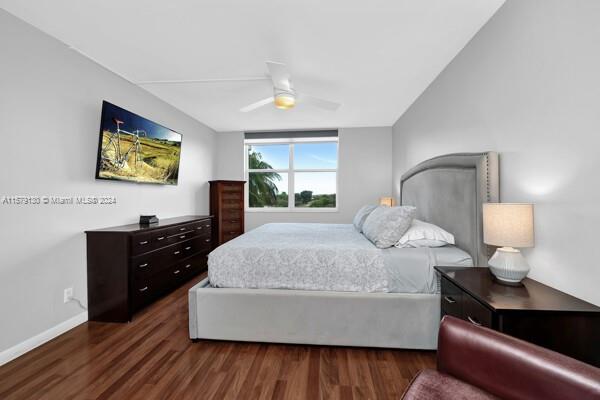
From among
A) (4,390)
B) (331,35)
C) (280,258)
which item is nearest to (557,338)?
(280,258)

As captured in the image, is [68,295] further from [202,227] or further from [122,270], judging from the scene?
[202,227]

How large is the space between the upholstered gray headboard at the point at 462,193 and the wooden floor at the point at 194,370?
0.96 meters

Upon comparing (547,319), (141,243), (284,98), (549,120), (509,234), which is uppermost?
(284,98)

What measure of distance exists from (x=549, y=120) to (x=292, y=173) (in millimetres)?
4359

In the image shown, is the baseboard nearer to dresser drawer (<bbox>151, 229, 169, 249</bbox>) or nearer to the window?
dresser drawer (<bbox>151, 229, 169, 249</bbox>)

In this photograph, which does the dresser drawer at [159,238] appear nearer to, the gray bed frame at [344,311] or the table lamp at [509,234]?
the gray bed frame at [344,311]

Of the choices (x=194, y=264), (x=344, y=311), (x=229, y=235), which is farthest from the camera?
(x=229, y=235)

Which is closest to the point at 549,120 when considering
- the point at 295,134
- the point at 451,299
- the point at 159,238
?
the point at 451,299

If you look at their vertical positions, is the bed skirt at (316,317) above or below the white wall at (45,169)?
below

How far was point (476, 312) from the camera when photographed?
139 centimetres

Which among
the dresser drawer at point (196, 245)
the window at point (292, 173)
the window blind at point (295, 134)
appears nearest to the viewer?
the dresser drawer at point (196, 245)

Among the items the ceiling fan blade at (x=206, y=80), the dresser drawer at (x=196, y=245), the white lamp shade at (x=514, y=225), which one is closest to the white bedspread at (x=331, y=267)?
the white lamp shade at (x=514, y=225)

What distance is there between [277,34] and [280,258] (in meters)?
1.85

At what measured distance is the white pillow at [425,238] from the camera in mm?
2195
